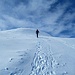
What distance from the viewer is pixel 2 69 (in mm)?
A: 9430

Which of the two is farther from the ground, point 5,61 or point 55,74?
point 5,61

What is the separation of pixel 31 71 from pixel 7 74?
166cm

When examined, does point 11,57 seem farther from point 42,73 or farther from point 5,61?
point 42,73

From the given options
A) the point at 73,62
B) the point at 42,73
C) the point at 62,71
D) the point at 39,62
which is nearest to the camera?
the point at 42,73

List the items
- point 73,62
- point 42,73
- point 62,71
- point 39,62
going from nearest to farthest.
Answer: point 42,73
point 62,71
point 39,62
point 73,62

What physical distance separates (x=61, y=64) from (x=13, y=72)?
4.21 meters

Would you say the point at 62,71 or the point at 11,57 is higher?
the point at 11,57

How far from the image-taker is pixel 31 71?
9820 millimetres

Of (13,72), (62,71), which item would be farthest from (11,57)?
(62,71)

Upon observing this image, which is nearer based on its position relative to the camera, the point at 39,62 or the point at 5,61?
the point at 5,61

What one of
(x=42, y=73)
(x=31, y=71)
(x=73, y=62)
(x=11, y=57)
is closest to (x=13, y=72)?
(x=31, y=71)

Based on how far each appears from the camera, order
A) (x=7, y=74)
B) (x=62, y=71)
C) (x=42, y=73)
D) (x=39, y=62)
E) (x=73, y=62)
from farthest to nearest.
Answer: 1. (x=73, y=62)
2. (x=39, y=62)
3. (x=62, y=71)
4. (x=42, y=73)
5. (x=7, y=74)

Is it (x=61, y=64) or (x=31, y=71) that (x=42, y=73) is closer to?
(x=31, y=71)

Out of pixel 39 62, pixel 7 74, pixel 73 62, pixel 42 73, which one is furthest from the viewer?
pixel 73 62
